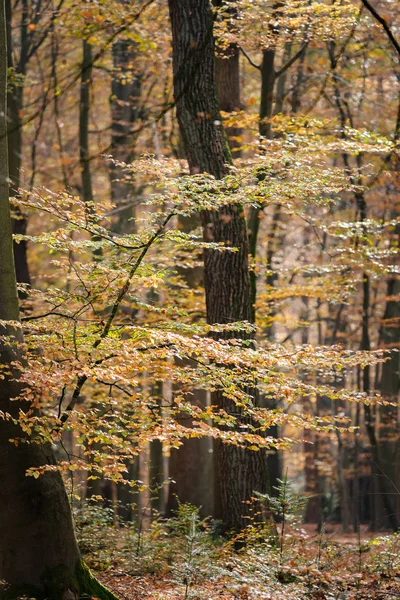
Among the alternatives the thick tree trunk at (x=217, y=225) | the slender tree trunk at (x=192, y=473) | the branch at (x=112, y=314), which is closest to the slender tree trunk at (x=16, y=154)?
the slender tree trunk at (x=192, y=473)

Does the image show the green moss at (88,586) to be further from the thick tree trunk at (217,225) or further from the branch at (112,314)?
the thick tree trunk at (217,225)

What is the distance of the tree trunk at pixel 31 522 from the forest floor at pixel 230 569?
91cm

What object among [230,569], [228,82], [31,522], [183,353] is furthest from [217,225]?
[31,522]

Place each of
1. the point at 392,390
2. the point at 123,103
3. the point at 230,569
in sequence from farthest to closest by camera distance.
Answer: the point at 392,390
the point at 123,103
the point at 230,569

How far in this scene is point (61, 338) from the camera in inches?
258

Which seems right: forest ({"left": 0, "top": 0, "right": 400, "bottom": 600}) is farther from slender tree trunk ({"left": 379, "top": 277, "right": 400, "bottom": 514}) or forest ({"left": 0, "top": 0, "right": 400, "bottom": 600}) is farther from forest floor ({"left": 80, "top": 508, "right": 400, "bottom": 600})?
slender tree trunk ({"left": 379, "top": 277, "right": 400, "bottom": 514})

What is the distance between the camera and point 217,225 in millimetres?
9289

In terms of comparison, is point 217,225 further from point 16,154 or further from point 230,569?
point 16,154

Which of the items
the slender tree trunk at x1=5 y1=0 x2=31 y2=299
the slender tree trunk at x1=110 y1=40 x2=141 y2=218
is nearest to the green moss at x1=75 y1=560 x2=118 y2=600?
the slender tree trunk at x1=5 y1=0 x2=31 y2=299

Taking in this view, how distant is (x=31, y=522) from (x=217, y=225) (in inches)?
189

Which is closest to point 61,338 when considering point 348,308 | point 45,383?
point 45,383

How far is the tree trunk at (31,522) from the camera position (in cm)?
578

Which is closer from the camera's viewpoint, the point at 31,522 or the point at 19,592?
the point at 19,592

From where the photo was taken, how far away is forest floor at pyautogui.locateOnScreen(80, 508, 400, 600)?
244 inches
